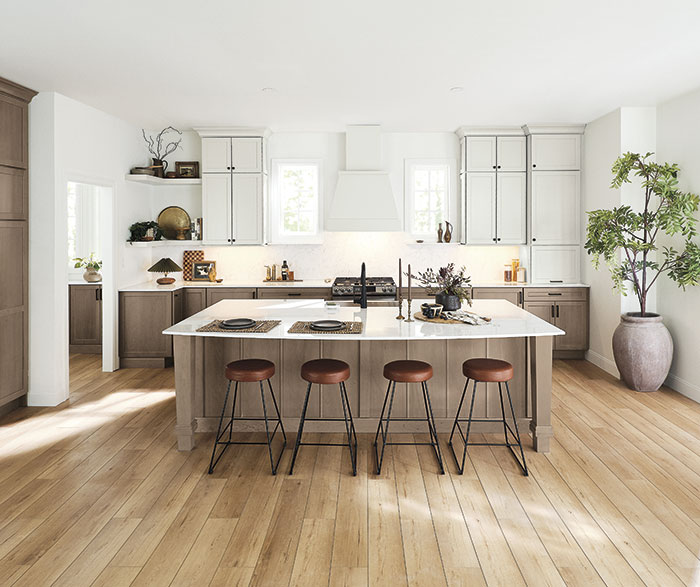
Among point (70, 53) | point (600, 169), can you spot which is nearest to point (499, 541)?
point (70, 53)

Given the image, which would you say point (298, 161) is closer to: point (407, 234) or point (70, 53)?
point (407, 234)

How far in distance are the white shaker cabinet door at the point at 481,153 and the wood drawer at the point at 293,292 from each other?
231 cm

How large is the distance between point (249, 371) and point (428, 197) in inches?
169

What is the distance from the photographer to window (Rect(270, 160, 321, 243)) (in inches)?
279

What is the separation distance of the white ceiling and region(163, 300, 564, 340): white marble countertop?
1902mm

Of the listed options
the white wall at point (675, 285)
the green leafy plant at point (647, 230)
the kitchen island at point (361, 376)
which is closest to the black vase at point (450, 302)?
the kitchen island at point (361, 376)

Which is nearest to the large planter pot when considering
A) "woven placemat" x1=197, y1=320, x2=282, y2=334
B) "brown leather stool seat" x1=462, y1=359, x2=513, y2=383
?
"brown leather stool seat" x1=462, y1=359, x2=513, y2=383

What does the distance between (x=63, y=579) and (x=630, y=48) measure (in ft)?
15.2

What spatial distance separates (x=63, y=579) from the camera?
94.6 inches

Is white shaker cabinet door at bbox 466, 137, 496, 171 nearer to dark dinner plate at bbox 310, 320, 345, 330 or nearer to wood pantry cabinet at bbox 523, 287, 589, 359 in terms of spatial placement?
wood pantry cabinet at bbox 523, 287, 589, 359

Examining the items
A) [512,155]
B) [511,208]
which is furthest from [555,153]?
[511,208]

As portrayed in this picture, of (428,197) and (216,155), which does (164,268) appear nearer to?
(216,155)

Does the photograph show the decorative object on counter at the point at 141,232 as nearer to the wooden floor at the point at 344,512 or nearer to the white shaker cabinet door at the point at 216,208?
the white shaker cabinet door at the point at 216,208

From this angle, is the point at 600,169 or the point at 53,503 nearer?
the point at 53,503
